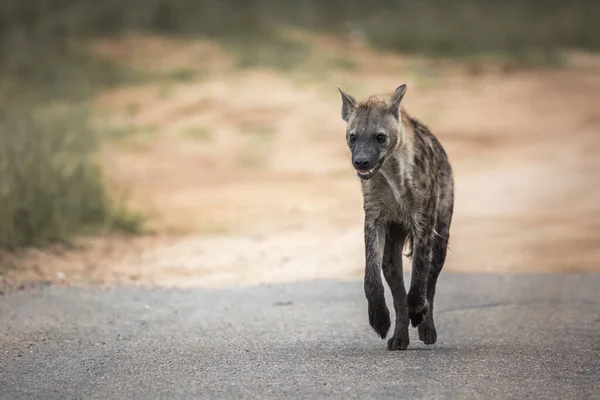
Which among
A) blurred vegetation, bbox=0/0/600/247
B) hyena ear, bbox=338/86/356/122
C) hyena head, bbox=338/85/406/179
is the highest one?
blurred vegetation, bbox=0/0/600/247

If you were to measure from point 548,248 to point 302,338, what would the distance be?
491 cm

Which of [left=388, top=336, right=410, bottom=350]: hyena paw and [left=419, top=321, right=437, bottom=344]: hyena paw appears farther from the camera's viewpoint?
[left=419, top=321, right=437, bottom=344]: hyena paw

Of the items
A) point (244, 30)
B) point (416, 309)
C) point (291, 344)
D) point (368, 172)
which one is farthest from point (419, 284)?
point (244, 30)

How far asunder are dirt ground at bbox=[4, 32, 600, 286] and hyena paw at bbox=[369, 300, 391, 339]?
3171mm

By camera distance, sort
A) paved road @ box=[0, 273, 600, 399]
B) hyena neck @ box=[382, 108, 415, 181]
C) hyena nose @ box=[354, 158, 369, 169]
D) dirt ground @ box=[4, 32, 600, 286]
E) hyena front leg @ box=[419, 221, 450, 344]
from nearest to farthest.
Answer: paved road @ box=[0, 273, 600, 399] → hyena nose @ box=[354, 158, 369, 169] → hyena neck @ box=[382, 108, 415, 181] → hyena front leg @ box=[419, 221, 450, 344] → dirt ground @ box=[4, 32, 600, 286]

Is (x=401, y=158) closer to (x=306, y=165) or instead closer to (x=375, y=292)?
(x=375, y=292)

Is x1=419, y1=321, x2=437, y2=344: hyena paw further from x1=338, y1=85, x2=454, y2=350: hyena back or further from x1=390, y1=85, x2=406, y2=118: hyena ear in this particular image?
x1=390, y1=85, x2=406, y2=118: hyena ear

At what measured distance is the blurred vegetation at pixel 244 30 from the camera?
23.4 meters

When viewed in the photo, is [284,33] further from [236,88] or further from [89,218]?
[89,218]

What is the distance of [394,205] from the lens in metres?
6.77

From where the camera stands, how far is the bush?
11297 millimetres

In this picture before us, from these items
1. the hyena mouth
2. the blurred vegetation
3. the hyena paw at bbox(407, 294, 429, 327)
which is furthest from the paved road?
the blurred vegetation

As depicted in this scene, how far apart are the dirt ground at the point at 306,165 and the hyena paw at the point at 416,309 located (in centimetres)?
308

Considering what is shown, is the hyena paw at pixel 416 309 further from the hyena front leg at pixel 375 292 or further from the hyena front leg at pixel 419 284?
the hyena front leg at pixel 375 292
